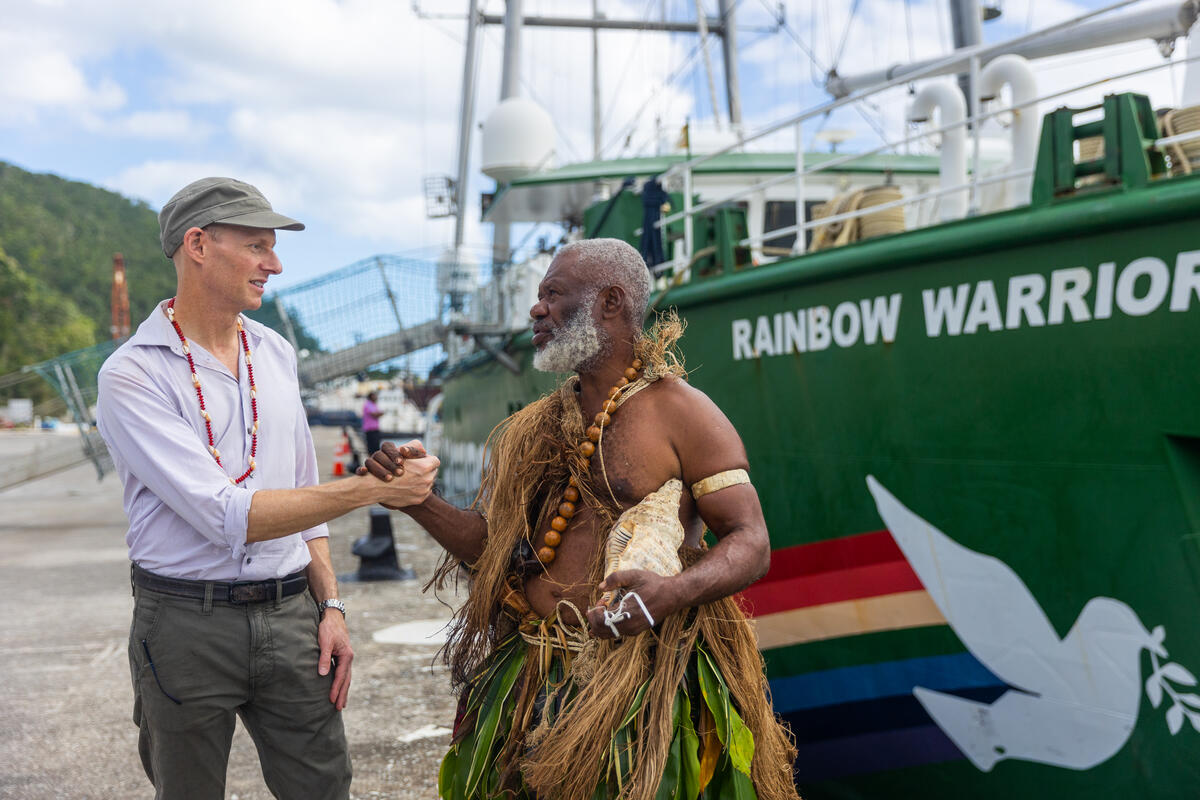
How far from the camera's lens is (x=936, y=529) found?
3.63 meters

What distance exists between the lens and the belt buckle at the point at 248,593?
220 cm

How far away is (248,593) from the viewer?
7.27 ft

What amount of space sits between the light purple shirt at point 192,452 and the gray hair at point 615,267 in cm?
84

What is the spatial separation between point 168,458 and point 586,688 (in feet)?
3.33

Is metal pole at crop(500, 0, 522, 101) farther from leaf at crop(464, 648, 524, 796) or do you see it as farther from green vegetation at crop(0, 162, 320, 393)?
green vegetation at crop(0, 162, 320, 393)

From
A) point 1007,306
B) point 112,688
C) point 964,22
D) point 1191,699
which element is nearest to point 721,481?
point 1007,306

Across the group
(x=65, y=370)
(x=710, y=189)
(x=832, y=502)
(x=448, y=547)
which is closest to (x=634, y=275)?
(x=448, y=547)

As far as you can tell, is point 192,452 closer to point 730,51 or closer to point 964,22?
point 964,22

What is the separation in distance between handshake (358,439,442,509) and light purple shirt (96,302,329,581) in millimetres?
271

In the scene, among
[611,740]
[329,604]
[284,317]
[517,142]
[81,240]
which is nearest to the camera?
[611,740]

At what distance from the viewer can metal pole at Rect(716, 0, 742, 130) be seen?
44.0 feet

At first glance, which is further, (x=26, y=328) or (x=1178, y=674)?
(x=26, y=328)

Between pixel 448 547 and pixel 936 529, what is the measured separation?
6.93 ft

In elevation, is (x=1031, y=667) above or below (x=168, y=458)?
below
